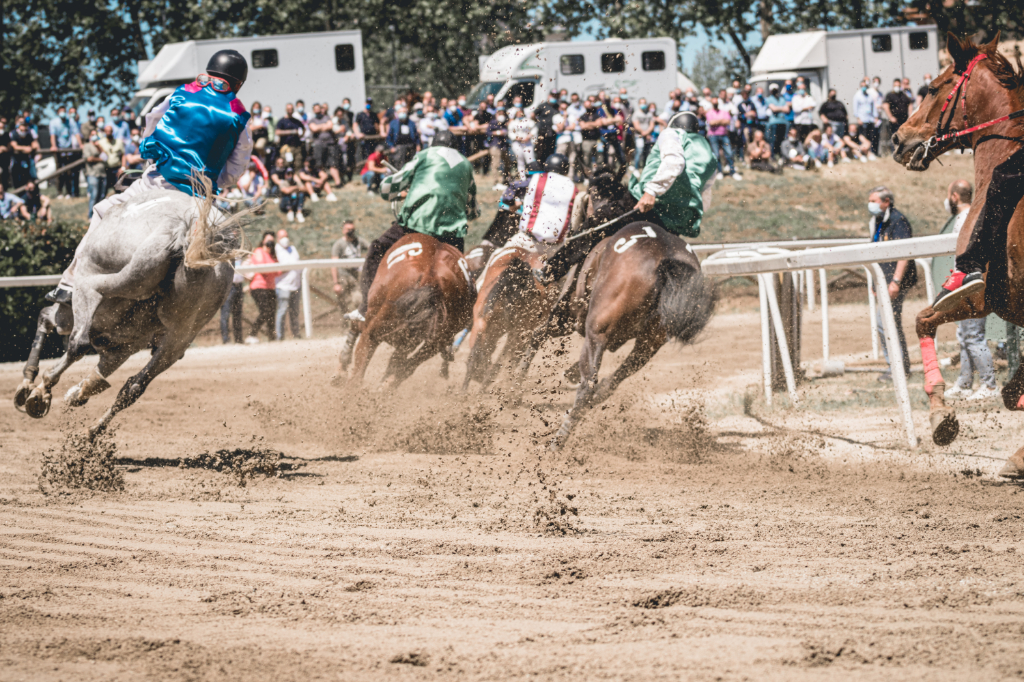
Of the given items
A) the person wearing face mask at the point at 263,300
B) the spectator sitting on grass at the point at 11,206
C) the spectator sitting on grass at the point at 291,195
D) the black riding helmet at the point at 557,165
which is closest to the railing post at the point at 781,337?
the black riding helmet at the point at 557,165

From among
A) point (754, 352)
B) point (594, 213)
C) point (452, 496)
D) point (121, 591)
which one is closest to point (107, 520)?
point (121, 591)

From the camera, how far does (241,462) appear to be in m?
6.30

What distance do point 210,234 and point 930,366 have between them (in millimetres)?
4160

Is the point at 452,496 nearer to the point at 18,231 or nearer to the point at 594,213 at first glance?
the point at 594,213

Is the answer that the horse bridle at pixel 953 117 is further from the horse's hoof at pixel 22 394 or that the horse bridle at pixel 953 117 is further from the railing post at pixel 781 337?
the horse's hoof at pixel 22 394

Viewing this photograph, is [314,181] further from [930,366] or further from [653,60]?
[930,366]

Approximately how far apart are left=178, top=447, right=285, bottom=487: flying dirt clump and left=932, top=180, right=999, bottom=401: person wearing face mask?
207 inches

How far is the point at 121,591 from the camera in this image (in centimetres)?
362

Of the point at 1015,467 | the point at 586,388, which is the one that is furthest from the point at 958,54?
the point at 586,388

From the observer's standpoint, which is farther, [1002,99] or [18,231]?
[18,231]

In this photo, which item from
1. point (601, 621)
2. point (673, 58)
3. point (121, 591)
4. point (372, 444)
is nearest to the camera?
point (601, 621)

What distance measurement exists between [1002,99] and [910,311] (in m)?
8.78

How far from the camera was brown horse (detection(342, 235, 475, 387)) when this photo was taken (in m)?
7.64

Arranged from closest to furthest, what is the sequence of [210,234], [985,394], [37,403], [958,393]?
[210,234], [37,403], [985,394], [958,393]
